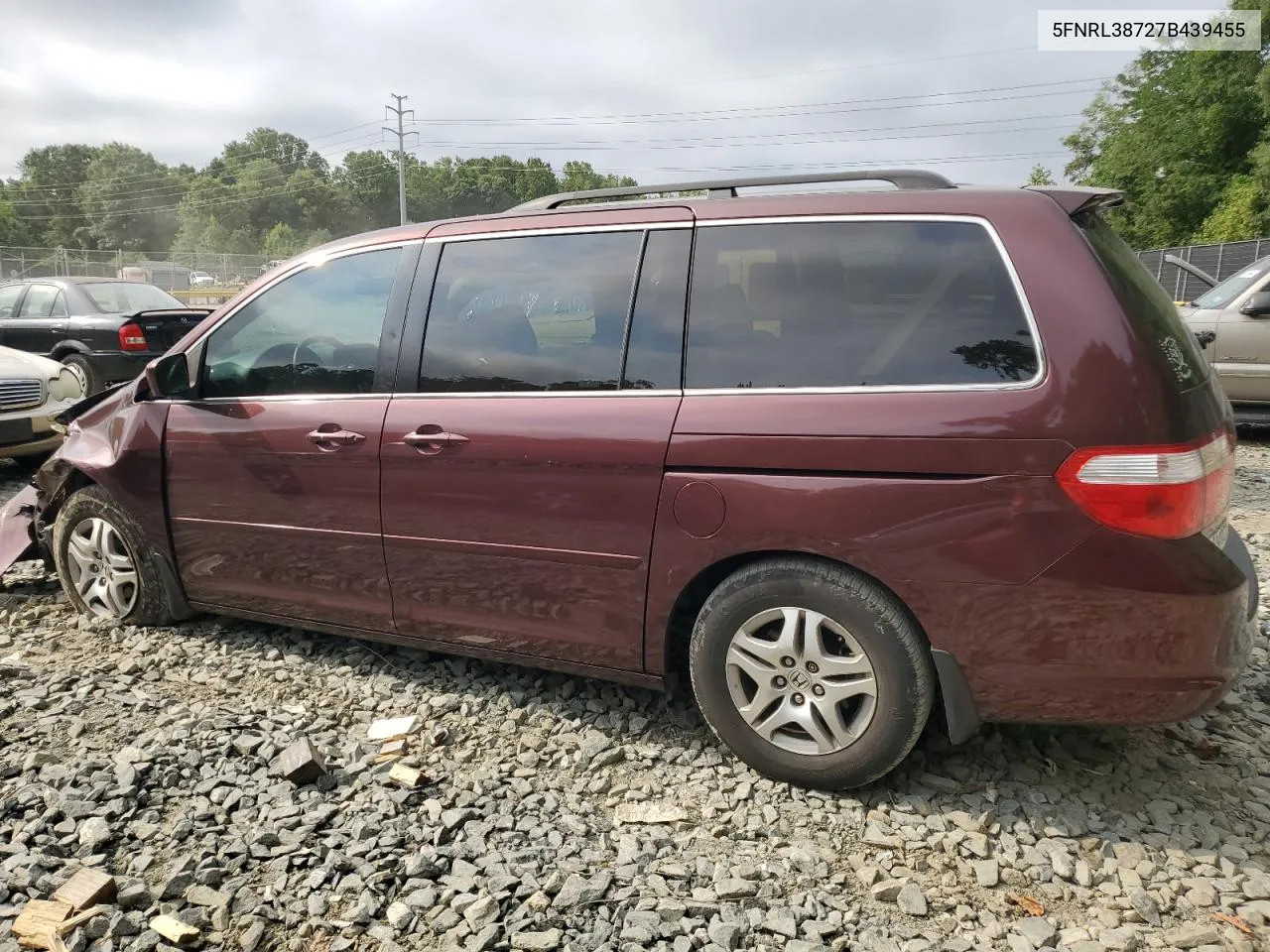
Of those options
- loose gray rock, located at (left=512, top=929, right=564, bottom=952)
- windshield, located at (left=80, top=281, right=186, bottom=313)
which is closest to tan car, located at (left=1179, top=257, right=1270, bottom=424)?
loose gray rock, located at (left=512, top=929, right=564, bottom=952)

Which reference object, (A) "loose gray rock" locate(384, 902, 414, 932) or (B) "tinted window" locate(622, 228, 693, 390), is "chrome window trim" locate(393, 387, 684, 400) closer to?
(B) "tinted window" locate(622, 228, 693, 390)

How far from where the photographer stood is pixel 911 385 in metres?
2.50

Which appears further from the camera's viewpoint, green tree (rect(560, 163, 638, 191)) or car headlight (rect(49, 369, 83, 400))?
green tree (rect(560, 163, 638, 191))

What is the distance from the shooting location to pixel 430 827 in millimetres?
2615

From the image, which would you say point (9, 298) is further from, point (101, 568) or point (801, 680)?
point (801, 680)

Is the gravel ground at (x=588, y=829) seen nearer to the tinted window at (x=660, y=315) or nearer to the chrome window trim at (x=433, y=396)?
the chrome window trim at (x=433, y=396)

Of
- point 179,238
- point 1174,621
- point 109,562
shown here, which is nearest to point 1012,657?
point 1174,621

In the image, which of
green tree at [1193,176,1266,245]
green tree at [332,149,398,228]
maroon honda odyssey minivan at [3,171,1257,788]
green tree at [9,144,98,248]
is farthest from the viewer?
green tree at [332,149,398,228]

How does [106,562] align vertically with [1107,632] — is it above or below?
below

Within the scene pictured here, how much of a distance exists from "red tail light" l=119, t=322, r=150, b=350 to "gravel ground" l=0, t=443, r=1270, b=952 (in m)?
7.49

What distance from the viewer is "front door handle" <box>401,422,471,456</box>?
3102 mm

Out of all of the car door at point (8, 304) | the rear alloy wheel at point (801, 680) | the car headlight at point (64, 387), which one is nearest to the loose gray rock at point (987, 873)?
the rear alloy wheel at point (801, 680)

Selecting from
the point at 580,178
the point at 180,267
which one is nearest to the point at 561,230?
the point at 180,267

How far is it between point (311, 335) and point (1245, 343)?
872 centimetres
